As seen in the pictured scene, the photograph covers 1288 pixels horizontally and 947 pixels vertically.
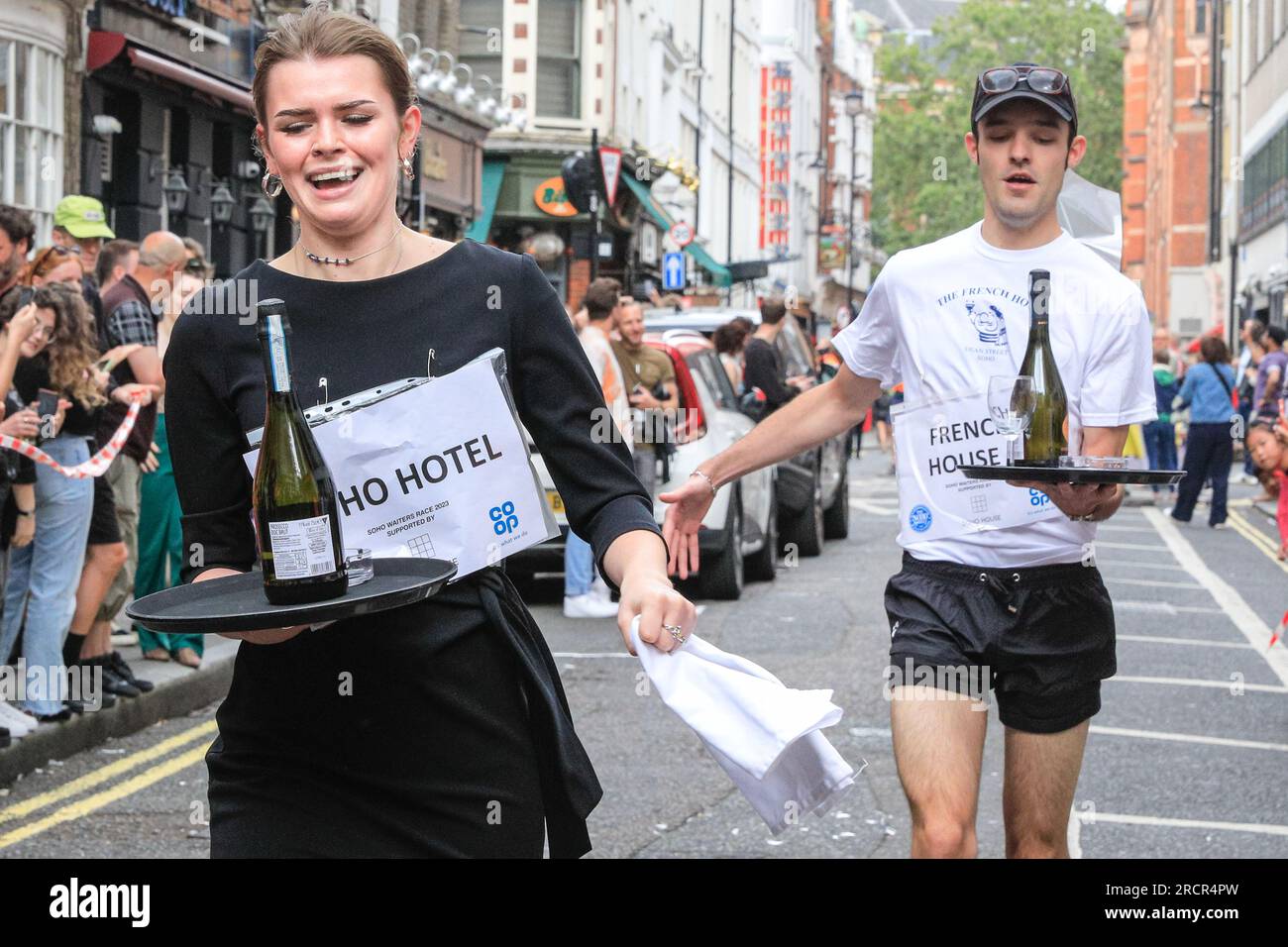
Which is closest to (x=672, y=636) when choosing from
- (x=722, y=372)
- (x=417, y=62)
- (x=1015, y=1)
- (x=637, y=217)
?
(x=722, y=372)

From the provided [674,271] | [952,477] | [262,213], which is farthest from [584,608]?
[674,271]

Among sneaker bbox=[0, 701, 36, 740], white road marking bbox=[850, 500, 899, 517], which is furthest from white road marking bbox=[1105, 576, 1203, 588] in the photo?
sneaker bbox=[0, 701, 36, 740]

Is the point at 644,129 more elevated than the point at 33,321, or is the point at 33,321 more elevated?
the point at 644,129

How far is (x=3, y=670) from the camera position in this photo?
26.8 ft

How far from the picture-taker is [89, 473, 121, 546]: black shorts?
8844 mm

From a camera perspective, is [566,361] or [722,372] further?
[722,372]

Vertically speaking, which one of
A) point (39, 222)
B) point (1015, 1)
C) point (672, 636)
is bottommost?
point (672, 636)

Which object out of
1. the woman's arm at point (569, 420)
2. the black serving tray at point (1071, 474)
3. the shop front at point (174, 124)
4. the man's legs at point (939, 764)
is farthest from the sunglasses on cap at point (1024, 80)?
the shop front at point (174, 124)

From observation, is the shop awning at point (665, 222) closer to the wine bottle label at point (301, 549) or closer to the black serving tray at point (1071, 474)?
the black serving tray at point (1071, 474)

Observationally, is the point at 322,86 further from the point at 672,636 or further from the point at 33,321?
the point at 33,321

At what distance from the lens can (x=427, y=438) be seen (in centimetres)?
302

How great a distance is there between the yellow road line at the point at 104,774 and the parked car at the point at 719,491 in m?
4.08

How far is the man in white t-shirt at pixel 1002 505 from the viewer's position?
4309 millimetres
